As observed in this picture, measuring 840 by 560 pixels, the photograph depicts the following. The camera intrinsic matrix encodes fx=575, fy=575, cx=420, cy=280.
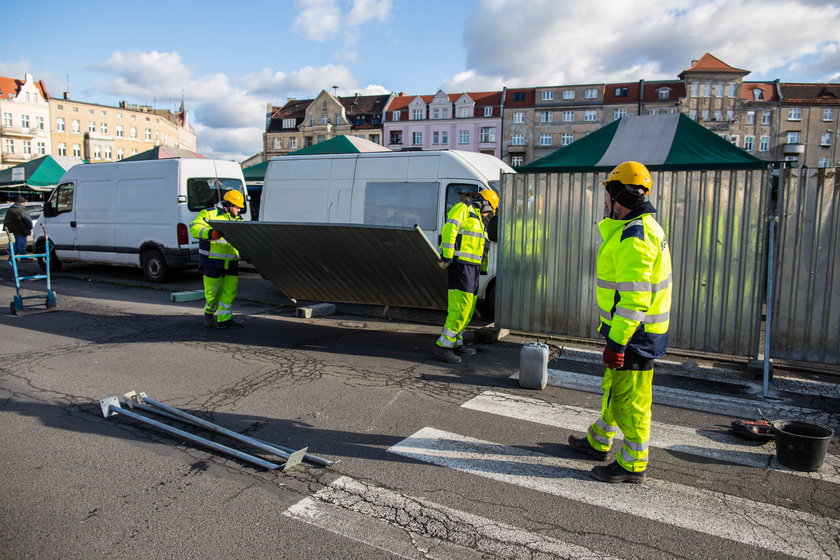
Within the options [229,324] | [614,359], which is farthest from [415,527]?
[229,324]

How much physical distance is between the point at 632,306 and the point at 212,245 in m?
6.49

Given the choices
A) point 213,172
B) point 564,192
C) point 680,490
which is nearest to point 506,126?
point 213,172

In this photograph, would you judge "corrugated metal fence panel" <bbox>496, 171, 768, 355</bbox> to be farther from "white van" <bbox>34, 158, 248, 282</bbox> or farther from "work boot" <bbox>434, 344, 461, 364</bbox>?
"white van" <bbox>34, 158, 248, 282</bbox>

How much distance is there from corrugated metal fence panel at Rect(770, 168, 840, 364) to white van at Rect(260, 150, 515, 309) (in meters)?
3.72

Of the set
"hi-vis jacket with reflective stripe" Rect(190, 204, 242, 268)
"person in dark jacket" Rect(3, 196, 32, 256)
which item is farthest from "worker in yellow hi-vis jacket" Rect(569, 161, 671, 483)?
"person in dark jacket" Rect(3, 196, 32, 256)

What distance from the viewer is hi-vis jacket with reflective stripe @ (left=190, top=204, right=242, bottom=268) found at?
327 inches

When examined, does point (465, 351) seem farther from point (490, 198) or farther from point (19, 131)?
point (19, 131)

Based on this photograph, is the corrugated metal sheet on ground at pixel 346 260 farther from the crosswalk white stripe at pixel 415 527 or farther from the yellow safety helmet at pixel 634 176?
the crosswalk white stripe at pixel 415 527

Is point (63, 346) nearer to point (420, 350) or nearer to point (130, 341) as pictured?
point (130, 341)

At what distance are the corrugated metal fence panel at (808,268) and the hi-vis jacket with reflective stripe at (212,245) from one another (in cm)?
705

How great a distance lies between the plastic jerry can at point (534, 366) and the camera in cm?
579

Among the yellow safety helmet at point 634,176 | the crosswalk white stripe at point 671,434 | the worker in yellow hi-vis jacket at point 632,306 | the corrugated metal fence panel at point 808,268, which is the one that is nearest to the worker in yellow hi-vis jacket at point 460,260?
the crosswalk white stripe at point 671,434

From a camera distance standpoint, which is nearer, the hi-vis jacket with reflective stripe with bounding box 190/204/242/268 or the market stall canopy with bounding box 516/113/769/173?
the hi-vis jacket with reflective stripe with bounding box 190/204/242/268

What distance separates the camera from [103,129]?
274 feet
